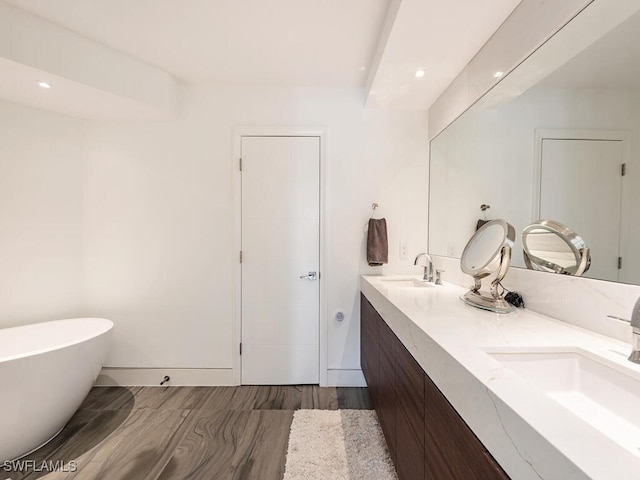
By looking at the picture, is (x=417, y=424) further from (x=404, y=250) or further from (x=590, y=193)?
(x=404, y=250)

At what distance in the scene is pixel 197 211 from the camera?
209cm

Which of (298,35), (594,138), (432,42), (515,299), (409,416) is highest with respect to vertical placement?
(298,35)

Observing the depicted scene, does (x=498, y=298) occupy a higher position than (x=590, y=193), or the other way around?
(x=590, y=193)

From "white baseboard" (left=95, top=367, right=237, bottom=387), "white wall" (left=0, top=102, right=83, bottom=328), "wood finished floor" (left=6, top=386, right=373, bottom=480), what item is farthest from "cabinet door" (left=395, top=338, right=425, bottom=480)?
"white wall" (left=0, top=102, right=83, bottom=328)

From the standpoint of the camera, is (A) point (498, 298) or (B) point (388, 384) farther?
(B) point (388, 384)

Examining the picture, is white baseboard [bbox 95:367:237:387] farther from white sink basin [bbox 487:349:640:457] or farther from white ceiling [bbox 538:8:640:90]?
white ceiling [bbox 538:8:640:90]

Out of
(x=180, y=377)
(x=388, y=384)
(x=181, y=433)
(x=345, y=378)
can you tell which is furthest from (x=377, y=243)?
(x=180, y=377)

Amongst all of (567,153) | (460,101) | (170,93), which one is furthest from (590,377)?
(170,93)

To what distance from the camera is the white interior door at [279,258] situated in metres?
2.08

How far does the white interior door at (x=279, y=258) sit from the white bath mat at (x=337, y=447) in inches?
17.2

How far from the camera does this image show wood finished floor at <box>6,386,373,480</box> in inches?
53.1

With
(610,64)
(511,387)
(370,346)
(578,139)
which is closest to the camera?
(511,387)

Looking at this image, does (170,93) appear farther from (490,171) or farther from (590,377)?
(590,377)

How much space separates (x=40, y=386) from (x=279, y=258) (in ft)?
4.91
